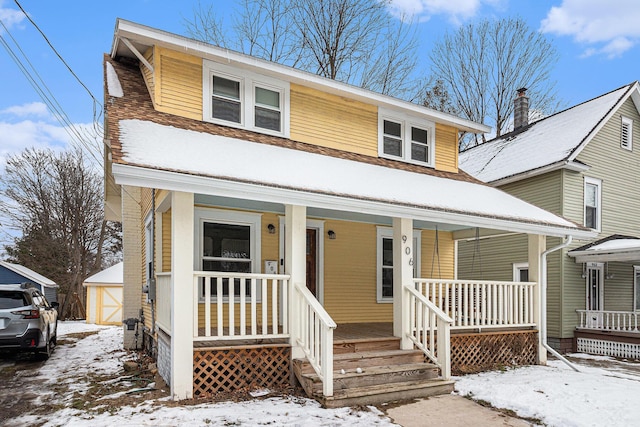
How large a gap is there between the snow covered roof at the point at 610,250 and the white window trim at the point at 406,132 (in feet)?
18.2

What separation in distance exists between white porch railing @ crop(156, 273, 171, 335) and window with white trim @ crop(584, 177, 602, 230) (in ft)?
40.2

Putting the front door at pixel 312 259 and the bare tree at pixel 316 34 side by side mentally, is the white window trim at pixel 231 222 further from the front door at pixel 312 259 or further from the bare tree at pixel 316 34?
the bare tree at pixel 316 34

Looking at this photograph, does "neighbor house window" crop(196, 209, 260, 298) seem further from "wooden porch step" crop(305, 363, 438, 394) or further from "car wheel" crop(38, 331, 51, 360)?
"car wheel" crop(38, 331, 51, 360)

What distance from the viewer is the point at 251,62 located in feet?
27.3

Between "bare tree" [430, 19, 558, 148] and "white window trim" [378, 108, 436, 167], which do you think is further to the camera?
"bare tree" [430, 19, 558, 148]

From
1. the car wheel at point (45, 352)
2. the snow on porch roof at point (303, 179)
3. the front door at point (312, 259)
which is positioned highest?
the snow on porch roof at point (303, 179)

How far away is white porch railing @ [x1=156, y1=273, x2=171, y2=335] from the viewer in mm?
6332

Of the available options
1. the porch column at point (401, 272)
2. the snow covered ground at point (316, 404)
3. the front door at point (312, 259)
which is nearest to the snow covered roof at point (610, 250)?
the snow covered ground at point (316, 404)

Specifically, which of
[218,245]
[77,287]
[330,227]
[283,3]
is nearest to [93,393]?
[218,245]

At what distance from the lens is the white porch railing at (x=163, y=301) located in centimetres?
633

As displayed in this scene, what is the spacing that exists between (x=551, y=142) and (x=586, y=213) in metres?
2.45

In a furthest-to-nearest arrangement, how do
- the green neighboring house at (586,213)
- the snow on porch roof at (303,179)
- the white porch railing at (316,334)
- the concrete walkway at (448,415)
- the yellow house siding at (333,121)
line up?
the green neighboring house at (586,213) → the yellow house siding at (333,121) → the white porch railing at (316,334) → the snow on porch roof at (303,179) → the concrete walkway at (448,415)

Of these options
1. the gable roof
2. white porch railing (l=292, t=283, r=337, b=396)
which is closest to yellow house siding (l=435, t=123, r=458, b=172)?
the gable roof

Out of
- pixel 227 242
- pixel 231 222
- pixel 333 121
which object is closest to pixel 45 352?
pixel 227 242
